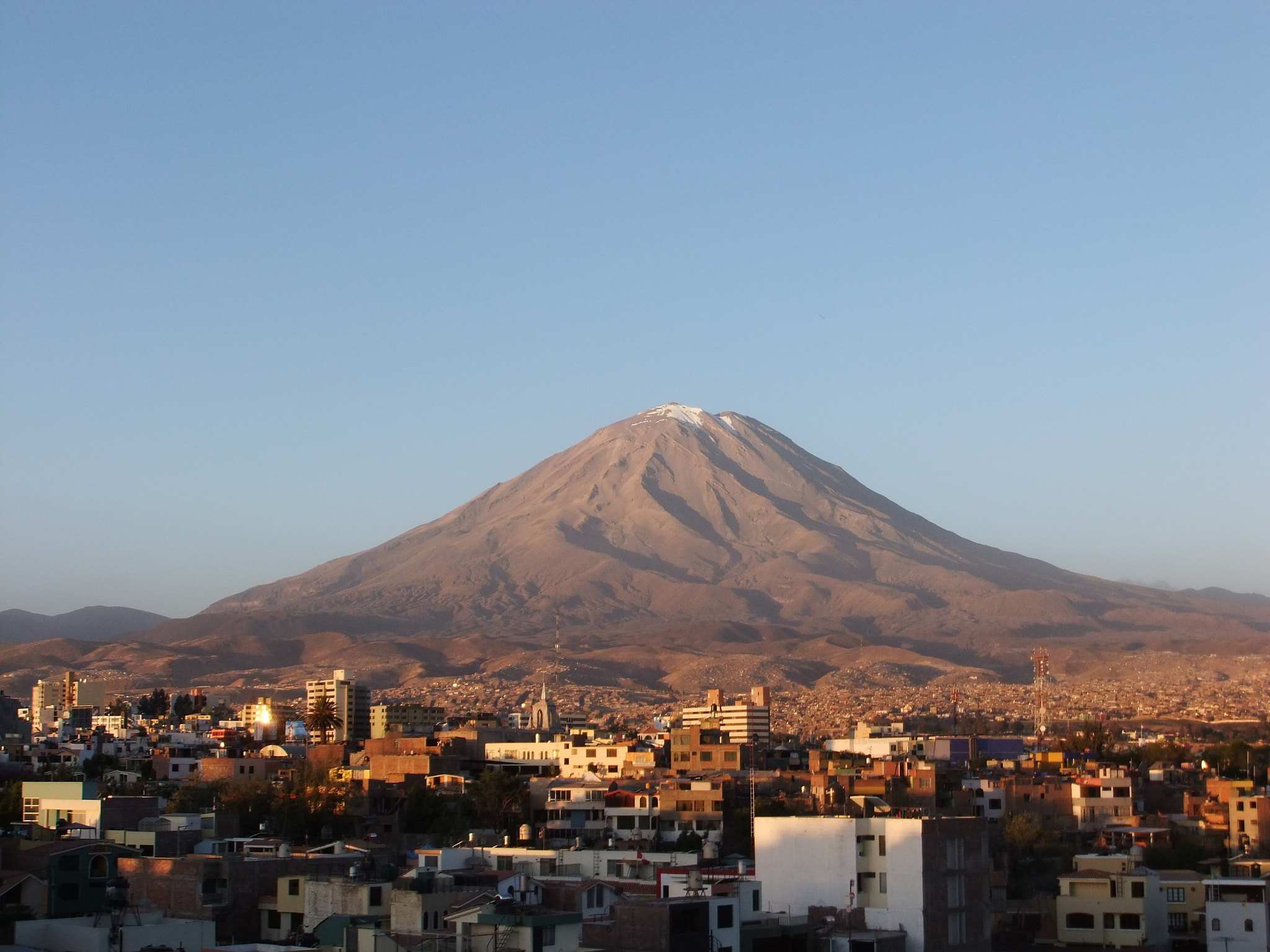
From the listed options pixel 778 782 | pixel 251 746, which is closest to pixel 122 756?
pixel 251 746

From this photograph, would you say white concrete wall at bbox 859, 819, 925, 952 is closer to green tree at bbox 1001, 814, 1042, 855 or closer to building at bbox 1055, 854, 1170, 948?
building at bbox 1055, 854, 1170, 948

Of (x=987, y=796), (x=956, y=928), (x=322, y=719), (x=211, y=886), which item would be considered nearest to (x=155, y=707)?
(x=322, y=719)

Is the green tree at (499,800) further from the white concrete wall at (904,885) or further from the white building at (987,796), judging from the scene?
the white concrete wall at (904,885)

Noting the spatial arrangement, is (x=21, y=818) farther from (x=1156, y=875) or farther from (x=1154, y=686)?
(x=1154, y=686)

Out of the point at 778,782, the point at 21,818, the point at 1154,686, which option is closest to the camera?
the point at 21,818

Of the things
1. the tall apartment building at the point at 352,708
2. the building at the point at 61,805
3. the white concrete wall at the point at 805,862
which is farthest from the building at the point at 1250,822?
the tall apartment building at the point at 352,708

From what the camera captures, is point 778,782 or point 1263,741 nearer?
point 778,782

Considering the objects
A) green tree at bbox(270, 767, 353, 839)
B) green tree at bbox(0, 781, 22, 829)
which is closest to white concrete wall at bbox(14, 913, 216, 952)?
green tree at bbox(0, 781, 22, 829)
